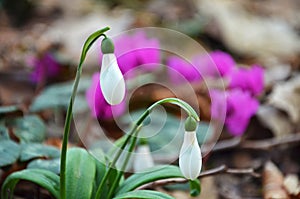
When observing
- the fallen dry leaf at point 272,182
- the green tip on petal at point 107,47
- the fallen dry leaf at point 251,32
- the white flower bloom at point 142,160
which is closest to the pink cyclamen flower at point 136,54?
the white flower bloom at point 142,160

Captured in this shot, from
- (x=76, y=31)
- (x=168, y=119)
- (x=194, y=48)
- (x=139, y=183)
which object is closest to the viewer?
(x=139, y=183)

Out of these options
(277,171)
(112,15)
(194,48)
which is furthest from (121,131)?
(112,15)

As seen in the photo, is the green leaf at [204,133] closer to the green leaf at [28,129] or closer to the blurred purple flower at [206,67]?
the blurred purple flower at [206,67]

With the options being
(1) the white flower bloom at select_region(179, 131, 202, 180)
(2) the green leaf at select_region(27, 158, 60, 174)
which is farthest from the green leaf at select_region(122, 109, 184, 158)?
(1) the white flower bloom at select_region(179, 131, 202, 180)

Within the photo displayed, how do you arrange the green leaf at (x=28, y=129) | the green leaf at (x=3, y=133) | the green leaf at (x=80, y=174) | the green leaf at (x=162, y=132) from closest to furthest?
the green leaf at (x=80, y=174) → the green leaf at (x=3, y=133) → the green leaf at (x=28, y=129) → the green leaf at (x=162, y=132)

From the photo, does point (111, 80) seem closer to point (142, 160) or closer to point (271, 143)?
point (142, 160)

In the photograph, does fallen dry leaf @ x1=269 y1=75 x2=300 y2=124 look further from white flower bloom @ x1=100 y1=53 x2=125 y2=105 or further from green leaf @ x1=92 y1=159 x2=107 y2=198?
white flower bloom @ x1=100 y1=53 x2=125 y2=105

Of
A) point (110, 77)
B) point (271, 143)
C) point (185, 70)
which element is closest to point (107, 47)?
point (110, 77)

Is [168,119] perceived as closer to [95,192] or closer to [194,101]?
[194,101]
